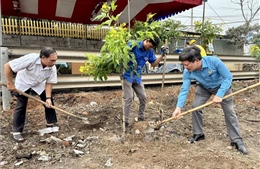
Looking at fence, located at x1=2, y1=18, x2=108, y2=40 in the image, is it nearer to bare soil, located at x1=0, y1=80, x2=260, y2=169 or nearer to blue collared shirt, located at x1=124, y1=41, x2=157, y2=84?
bare soil, located at x1=0, y1=80, x2=260, y2=169

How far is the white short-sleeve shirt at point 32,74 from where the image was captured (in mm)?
3068

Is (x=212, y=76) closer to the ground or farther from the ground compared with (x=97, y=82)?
farther from the ground

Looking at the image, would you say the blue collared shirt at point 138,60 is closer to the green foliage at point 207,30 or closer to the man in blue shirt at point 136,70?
the man in blue shirt at point 136,70

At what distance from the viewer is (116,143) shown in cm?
305

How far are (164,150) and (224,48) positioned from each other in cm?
1596

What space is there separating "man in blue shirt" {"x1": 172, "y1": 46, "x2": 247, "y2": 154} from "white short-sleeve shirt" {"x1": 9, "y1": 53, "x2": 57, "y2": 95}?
1911 millimetres

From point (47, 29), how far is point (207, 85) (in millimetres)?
7173

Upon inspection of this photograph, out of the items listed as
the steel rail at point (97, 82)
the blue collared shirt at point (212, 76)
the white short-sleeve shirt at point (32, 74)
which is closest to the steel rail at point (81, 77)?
the steel rail at point (97, 82)

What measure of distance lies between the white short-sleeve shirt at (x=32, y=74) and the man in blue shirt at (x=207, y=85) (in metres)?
1.91

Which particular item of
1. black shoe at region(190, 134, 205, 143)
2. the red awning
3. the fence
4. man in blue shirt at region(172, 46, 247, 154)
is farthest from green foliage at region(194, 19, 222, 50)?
the fence

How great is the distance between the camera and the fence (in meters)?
7.91

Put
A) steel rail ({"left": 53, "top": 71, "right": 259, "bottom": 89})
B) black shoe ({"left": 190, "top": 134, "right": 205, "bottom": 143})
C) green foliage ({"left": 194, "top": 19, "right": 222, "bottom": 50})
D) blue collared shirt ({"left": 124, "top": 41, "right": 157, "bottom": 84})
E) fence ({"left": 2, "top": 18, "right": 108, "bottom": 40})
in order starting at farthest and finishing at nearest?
fence ({"left": 2, "top": 18, "right": 108, "bottom": 40}) → green foliage ({"left": 194, "top": 19, "right": 222, "bottom": 50}) → steel rail ({"left": 53, "top": 71, "right": 259, "bottom": 89}) → blue collared shirt ({"left": 124, "top": 41, "right": 157, "bottom": 84}) → black shoe ({"left": 190, "top": 134, "right": 205, "bottom": 143})

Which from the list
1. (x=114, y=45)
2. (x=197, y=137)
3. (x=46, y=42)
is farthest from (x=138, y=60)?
(x=46, y=42)

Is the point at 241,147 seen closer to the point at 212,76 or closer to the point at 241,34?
the point at 212,76
